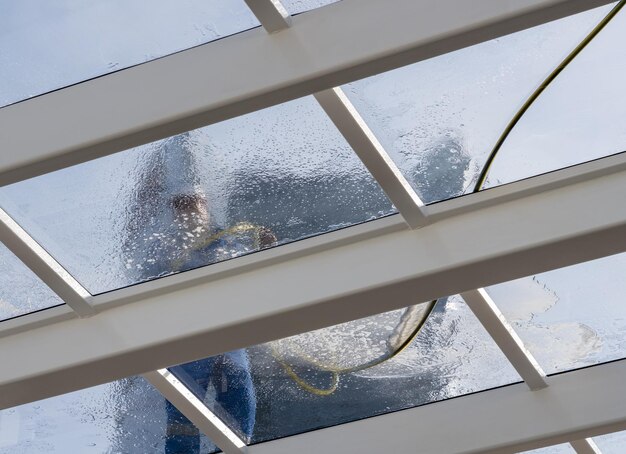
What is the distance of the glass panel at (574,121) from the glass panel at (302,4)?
1.50m

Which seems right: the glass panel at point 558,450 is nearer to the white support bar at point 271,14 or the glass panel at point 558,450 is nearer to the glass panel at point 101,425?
the glass panel at point 101,425

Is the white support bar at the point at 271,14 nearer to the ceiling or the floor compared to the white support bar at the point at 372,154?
nearer to the floor

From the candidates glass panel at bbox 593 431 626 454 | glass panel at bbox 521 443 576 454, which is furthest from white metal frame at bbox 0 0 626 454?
glass panel at bbox 521 443 576 454

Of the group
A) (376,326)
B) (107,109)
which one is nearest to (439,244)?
(376,326)

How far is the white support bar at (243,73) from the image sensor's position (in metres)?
5.17

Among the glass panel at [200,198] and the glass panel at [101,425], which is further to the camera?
the glass panel at [101,425]

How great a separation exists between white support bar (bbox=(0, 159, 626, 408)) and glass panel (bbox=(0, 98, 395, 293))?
0.13 m

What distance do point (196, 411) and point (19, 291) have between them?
180 cm

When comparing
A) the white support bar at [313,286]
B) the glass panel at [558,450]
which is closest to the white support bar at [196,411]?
the white support bar at [313,286]

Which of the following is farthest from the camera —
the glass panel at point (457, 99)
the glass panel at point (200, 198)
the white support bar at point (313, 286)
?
the glass panel at point (200, 198)

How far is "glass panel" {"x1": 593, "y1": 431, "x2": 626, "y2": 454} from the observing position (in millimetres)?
9246

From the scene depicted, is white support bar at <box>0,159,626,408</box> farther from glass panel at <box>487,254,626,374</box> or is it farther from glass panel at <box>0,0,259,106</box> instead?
glass panel at <box>0,0,259,106</box>

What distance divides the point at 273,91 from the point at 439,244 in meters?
1.62

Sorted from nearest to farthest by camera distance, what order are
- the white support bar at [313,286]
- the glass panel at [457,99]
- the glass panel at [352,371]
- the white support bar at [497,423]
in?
1. the glass panel at [457,99]
2. the white support bar at [313,286]
3. the glass panel at [352,371]
4. the white support bar at [497,423]
